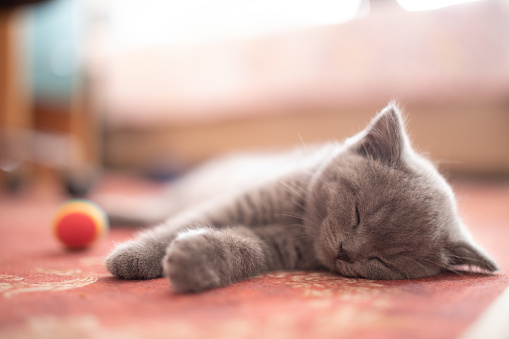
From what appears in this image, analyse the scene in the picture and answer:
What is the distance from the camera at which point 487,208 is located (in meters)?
2.31

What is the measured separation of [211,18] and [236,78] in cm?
66

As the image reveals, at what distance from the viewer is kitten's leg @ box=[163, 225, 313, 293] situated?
0.85 meters

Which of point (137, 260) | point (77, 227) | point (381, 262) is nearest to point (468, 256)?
point (381, 262)

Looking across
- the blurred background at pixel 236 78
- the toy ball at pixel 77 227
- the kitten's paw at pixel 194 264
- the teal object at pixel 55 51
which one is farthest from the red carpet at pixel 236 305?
the teal object at pixel 55 51

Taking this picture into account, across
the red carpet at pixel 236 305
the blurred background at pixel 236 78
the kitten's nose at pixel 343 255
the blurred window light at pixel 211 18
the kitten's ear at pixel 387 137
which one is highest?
the blurred window light at pixel 211 18

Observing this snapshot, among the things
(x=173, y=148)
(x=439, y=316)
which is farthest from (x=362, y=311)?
(x=173, y=148)

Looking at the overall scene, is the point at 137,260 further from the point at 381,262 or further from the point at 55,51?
the point at 55,51

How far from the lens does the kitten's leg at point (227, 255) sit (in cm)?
85

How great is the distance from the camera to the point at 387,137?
1.19 meters

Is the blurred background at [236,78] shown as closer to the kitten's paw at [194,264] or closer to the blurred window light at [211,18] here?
the blurred window light at [211,18]

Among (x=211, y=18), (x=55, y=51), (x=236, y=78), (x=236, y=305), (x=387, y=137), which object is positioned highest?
(x=211, y=18)

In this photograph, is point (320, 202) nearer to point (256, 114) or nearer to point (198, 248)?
point (198, 248)

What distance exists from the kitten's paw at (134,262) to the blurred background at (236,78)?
5.84 feet

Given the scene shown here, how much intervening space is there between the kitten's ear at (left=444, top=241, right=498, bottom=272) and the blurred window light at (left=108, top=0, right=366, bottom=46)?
2650 millimetres
